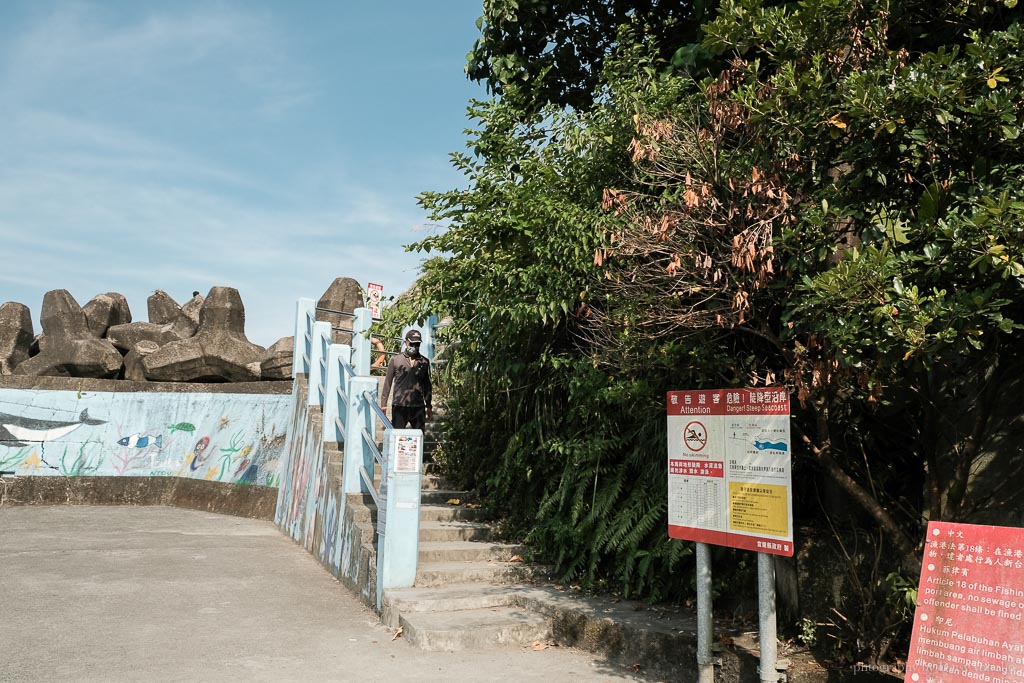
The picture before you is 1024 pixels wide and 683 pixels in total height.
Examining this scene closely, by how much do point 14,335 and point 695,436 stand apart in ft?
66.5

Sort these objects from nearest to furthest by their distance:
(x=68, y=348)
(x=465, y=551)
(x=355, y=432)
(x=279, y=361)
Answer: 1. (x=465, y=551)
2. (x=355, y=432)
3. (x=279, y=361)
4. (x=68, y=348)

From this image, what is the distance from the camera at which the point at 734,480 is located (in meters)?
5.14

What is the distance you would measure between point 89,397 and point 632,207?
49.9 feet

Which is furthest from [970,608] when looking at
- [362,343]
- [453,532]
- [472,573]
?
[362,343]

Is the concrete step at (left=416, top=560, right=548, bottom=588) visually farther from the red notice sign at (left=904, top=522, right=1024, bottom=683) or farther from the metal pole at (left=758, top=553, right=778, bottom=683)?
the red notice sign at (left=904, top=522, right=1024, bottom=683)

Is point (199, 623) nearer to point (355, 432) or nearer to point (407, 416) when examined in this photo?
point (355, 432)

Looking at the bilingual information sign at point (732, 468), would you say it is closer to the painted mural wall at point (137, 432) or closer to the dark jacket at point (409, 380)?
the dark jacket at point (409, 380)

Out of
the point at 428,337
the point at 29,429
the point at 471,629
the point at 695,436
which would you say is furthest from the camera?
the point at 29,429

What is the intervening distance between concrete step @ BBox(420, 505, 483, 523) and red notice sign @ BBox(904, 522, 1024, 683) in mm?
6037

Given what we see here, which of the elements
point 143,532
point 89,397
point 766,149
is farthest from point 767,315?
point 89,397

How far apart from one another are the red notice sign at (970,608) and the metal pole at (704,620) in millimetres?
1467

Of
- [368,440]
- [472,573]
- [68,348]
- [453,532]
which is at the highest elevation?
[68,348]

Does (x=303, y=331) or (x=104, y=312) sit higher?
(x=104, y=312)

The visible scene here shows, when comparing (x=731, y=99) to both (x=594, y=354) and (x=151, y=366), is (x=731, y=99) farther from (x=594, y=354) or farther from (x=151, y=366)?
(x=151, y=366)
